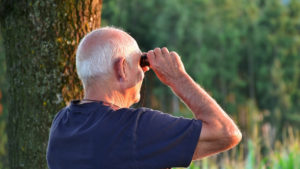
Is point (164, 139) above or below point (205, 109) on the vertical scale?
below

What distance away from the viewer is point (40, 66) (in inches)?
152

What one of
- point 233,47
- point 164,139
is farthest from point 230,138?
point 233,47

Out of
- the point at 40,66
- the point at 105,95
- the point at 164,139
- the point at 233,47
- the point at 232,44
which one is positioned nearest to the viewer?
the point at 164,139

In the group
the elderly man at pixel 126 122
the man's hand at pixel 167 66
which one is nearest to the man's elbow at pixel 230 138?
the elderly man at pixel 126 122

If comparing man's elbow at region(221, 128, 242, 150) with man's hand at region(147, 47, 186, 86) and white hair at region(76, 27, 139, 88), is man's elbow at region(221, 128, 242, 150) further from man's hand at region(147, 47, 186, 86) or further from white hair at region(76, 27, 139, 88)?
white hair at region(76, 27, 139, 88)

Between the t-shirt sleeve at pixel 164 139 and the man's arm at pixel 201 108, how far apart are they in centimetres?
5

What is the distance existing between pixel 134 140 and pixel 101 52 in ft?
1.28

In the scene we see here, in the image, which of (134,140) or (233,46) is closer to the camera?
(134,140)

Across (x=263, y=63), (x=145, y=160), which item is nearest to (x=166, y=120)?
→ (x=145, y=160)

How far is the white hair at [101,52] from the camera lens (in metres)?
2.32

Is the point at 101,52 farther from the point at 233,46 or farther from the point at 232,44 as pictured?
the point at 232,44

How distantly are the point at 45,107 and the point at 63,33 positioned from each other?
0.53 m

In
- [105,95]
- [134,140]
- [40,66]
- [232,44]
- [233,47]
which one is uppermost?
[105,95]

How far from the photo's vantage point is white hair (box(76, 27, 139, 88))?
7.61 ft
